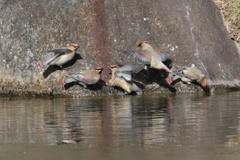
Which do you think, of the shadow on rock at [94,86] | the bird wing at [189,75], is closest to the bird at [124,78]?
the shadow on rock at [94,86]

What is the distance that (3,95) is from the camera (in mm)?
10742

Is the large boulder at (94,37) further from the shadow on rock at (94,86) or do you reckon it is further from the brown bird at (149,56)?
the brown bird at (149,56)

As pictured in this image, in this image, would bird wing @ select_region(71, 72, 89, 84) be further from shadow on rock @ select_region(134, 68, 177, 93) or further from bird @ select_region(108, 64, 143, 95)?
shadow on rock @ select_region(134, 68, 177, 93)

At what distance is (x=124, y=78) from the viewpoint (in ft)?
35.1

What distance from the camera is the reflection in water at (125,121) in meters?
6.31

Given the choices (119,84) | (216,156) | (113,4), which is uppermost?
(113,4)

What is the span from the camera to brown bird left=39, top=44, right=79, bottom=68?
1066 cm

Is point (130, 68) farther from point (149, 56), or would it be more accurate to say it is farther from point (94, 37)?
point (94, 37)

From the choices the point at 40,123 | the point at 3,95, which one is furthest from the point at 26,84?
the point at 40,123

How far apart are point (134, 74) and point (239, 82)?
74.6 inches

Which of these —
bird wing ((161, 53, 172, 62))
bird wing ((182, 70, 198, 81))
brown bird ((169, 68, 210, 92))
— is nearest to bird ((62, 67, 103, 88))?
bird wing ((161, 53, 172, 62))

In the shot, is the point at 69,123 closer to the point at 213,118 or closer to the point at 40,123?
the point at 40,123

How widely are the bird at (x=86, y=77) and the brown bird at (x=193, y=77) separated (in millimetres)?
1253

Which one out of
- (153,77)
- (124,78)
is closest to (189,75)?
(153,77)
